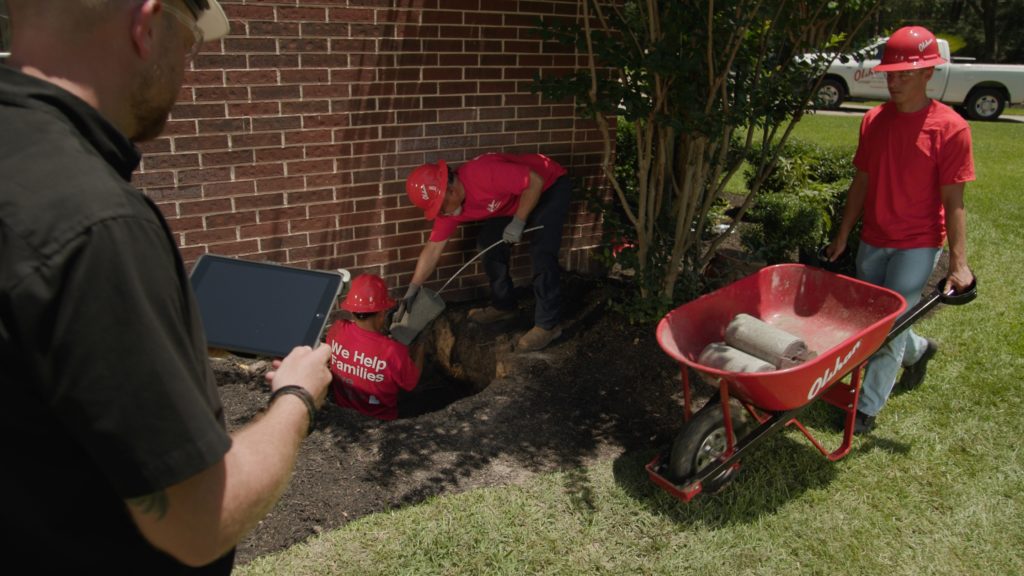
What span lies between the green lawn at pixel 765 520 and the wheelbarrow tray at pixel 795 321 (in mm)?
592

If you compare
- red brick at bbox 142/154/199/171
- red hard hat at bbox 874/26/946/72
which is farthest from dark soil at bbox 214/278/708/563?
red hard hat at bbox 874/26/946/72

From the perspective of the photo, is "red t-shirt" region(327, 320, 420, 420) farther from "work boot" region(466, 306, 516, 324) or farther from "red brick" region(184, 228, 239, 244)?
"work boot" region(466, 306, 516, 324)

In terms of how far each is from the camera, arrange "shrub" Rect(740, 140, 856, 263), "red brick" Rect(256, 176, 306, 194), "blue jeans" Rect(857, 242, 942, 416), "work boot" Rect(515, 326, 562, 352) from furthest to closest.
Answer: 1. "shrub" Rect(740, 140, 856, 263)
2. "work boot" Rect(515, 326, 562, 352)
3. "red brick" Rect(256, 176, 306, 194)
4. "blue jeans" Rect(857, 242, 942, 416)

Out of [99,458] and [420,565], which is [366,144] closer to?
[420,565]

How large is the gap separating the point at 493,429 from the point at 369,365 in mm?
914

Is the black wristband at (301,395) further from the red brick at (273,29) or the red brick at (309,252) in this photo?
the red brick at (309,252)

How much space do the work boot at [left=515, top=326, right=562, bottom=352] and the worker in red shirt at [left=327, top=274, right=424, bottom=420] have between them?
931mm

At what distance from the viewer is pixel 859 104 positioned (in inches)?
958

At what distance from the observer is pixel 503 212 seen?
5750 millimetres

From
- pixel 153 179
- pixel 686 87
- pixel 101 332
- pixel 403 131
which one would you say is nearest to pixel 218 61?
pixel 153 179

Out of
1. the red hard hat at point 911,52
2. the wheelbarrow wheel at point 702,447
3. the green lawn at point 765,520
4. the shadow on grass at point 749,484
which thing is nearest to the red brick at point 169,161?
the green lawn at point 765,520

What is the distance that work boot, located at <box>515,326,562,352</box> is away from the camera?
18.6 feet

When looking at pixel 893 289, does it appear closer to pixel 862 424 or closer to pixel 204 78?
pixel 862 424

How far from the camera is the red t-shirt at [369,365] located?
486 centimetres
